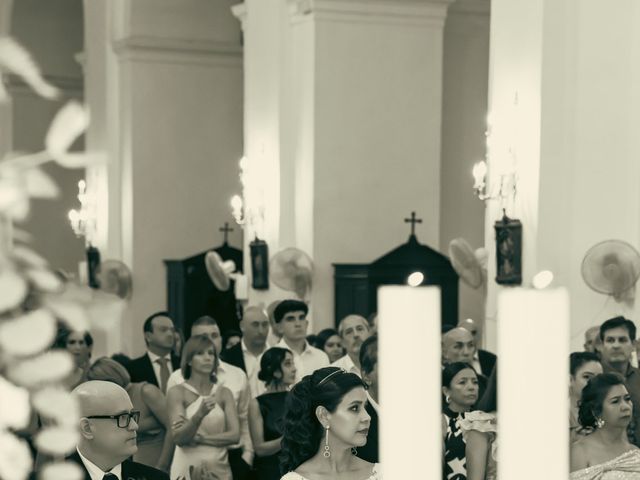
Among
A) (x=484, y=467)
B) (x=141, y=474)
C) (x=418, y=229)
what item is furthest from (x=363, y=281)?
(x=141, y=474)

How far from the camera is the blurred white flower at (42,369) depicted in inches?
42.7

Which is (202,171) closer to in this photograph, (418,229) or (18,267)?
(418,229)

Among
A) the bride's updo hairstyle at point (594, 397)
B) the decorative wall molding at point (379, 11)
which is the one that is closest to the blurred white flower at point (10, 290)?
the bride's updo hairstyle at point (594, 397)

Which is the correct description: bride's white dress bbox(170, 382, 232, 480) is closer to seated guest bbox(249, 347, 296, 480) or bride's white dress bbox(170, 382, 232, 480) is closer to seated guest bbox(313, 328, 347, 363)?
seated guest bbox(249, 347, 296, 480)

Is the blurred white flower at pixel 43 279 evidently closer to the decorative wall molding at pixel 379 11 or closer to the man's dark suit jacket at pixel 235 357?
the man's dark suit jacket at pixel 235 357

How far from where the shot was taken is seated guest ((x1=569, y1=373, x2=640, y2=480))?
552cm

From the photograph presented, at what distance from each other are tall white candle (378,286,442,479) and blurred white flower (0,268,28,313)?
0.31m

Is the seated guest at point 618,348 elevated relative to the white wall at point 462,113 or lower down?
lower down

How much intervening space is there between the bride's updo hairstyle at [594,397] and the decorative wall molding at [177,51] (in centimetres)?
1627

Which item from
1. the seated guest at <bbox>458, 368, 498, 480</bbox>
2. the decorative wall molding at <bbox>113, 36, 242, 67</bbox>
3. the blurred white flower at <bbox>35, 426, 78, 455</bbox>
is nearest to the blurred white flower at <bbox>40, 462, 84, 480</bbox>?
the blurred white flower at <bbox>35, 426, 78, 455</bbox>

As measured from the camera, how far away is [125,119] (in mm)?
21484

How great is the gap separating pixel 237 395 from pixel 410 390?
740 cm

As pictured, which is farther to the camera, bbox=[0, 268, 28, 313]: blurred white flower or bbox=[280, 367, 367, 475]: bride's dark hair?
bbox=[280, 367, 367, 475]: bride's dark hair

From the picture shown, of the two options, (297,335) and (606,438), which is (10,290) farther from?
(297,335)
